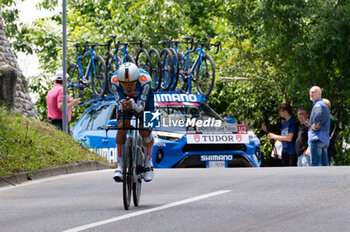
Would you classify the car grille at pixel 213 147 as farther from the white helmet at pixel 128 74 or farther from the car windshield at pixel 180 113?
the white helmet at pixel 128 74

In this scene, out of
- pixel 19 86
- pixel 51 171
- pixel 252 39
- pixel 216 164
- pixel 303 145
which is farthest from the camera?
pixel 19 86

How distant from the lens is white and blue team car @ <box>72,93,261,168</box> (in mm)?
15695

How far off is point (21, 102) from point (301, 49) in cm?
856

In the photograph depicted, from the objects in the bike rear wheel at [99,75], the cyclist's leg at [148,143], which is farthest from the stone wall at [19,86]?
the cyclist's leg at [148,143]

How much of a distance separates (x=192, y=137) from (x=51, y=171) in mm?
2739

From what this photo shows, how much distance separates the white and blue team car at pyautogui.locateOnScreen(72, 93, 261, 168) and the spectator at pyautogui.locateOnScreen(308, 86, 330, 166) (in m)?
1.34

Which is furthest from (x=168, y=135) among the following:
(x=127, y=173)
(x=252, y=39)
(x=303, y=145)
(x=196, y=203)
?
(x=252, y=39)

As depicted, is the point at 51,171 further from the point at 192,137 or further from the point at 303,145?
the point at 303,145

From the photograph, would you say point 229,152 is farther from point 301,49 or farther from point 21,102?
point 21,102

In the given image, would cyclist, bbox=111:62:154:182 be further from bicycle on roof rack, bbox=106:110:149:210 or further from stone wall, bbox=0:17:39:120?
stone wall, bbox=0:17:39:120

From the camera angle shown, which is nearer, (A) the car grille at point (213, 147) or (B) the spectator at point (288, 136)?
(A) the car grille at point (213, 147)

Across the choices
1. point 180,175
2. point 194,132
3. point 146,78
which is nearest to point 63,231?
point 146,78

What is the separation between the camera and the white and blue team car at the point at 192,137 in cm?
1570

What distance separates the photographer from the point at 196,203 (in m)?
9.95
